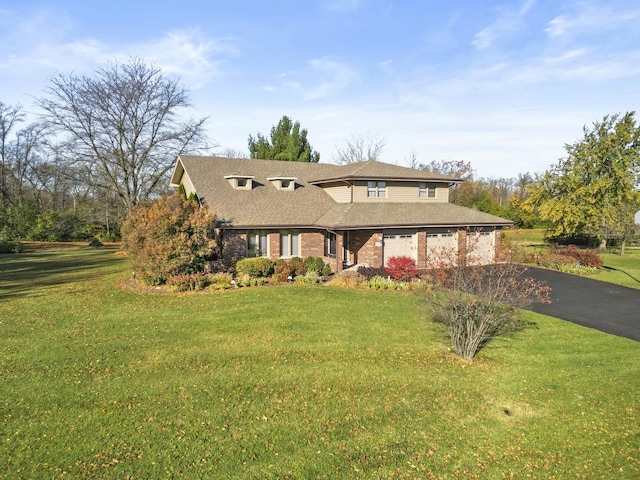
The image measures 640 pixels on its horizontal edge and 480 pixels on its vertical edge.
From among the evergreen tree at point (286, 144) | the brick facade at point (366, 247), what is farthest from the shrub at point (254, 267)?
the evergreen tree at point (286, 144)

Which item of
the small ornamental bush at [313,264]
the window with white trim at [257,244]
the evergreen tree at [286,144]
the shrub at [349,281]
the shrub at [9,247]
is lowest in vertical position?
the shrub at [349,281]

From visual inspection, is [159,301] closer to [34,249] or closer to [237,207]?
[237,207]

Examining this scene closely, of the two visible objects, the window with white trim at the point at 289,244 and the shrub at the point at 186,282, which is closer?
the shrub at the point at 186,282

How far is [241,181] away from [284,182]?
2748mm

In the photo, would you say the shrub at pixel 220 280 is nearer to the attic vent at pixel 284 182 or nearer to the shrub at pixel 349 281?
the shrub at pixel 349 281

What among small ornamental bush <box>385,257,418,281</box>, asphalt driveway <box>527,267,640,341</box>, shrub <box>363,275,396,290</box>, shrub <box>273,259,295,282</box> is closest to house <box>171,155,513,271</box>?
small ornamental bush <box>385,257,418,281</box>

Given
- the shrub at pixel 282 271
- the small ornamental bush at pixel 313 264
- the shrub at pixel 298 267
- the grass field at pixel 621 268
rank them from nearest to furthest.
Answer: the shrub at pixel 282 271 → the shrub at pixel 298 267 → the small ornamental bush at pixel 313 264 → the grass field at pixel 621 268

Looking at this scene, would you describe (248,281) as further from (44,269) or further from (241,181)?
(44,269)

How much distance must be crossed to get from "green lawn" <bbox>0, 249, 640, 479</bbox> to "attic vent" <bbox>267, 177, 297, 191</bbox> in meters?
12.6

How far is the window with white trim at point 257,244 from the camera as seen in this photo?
21.6m

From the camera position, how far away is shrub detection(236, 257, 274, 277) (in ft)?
61.6

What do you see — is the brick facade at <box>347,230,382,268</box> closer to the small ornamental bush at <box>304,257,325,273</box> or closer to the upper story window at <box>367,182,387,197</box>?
the small ornamental bush at <box>304,257,325,273</box>

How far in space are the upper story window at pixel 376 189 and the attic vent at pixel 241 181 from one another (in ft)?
23.6

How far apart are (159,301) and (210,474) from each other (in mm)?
10619
